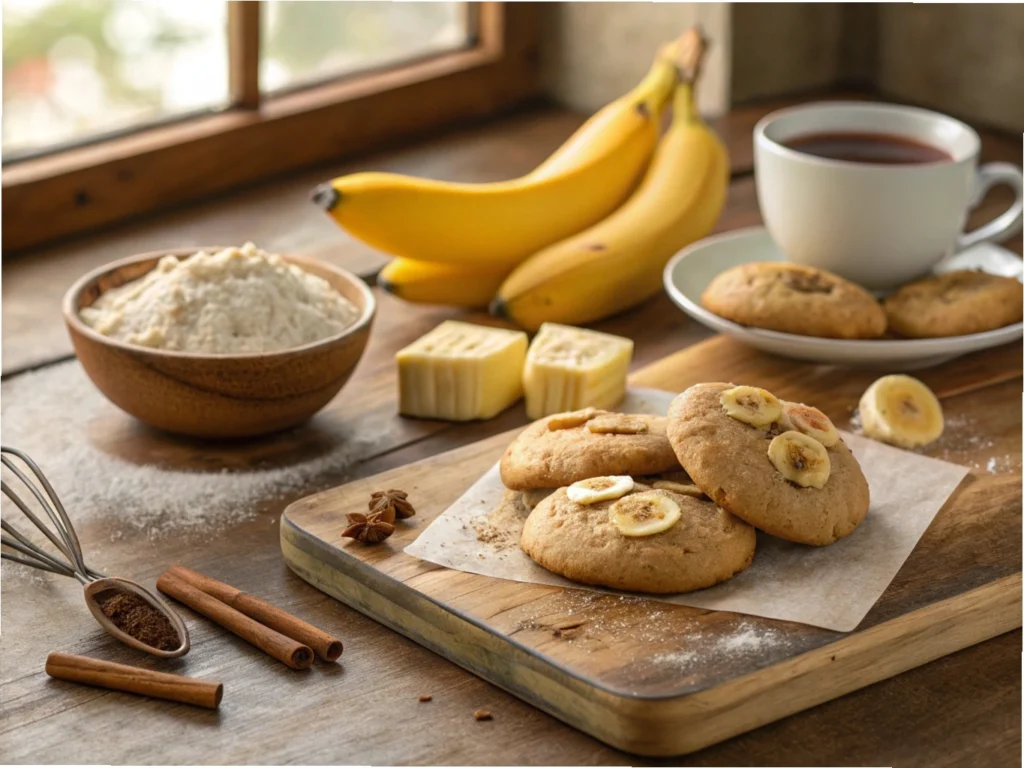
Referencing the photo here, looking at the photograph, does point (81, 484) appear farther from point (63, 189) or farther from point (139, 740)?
point (63, 189)

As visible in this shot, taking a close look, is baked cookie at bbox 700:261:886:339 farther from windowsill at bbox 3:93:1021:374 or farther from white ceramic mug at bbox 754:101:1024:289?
windowsill at bbox 3:93:1021:374

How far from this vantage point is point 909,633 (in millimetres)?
998

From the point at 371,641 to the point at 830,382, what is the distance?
2.09 ft

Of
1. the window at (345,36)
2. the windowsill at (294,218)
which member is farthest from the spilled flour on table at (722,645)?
the window at (345,36)

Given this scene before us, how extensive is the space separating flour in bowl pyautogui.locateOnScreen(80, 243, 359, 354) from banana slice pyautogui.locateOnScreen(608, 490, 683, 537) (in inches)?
16.1

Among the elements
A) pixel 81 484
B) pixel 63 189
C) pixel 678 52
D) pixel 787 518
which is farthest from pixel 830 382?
pixel 63 189

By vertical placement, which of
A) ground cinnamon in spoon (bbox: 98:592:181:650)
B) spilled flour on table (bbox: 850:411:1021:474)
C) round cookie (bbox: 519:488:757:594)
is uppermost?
round cookie (bbox: 519:488:757:594)

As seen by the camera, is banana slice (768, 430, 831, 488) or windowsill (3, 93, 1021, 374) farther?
windowsill (3, 93, 1021, 374)

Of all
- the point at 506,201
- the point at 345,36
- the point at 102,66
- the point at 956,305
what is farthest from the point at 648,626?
the point at 345,36

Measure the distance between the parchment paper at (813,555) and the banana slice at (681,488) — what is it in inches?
2.7

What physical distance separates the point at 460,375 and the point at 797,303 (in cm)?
36

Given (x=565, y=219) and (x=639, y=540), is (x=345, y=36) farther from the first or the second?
(x=639, y=540)

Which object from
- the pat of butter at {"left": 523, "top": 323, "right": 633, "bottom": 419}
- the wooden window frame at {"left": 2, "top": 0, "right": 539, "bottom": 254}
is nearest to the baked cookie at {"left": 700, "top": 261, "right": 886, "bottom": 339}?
the pat of butter at {"left": 523, "top": 323, "right": 633, "bottom": 419}

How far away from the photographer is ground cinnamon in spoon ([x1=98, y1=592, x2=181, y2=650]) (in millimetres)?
1009
